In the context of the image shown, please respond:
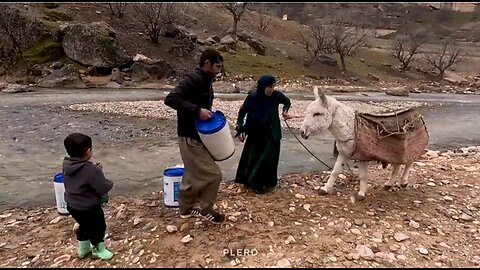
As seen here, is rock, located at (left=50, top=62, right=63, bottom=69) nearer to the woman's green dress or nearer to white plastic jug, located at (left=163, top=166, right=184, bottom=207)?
the woman's green dress

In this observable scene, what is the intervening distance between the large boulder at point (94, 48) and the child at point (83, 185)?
74.3 feet

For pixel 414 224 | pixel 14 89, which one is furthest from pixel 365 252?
pixel 14 89

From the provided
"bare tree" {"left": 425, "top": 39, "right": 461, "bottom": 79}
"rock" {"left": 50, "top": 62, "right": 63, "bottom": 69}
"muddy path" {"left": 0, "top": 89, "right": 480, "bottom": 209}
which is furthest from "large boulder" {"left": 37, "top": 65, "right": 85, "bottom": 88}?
"bare tree" {"left": 425, "top": 39, "right": 461, "bottom": 79}

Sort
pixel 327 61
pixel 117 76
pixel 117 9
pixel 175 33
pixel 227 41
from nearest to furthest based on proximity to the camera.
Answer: pixel 117 76, pixel 175 33, pixel 227 41, pixel 327 61, pixel 117 9

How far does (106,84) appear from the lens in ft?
81.1

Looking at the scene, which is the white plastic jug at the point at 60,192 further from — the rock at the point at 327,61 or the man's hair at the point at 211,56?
the rock at the point at 327,61

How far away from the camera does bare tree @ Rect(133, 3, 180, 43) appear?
102 ft

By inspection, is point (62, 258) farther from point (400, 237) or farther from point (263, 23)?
point (263, 23)

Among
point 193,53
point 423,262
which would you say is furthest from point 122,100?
point 423,262

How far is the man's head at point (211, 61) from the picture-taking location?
16.1 feet

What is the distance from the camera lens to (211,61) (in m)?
4.91

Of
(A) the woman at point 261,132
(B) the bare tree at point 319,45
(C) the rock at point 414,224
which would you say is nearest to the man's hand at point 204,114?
(A) the woman at point 261,132

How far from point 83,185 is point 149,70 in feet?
73.8

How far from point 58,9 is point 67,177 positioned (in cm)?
3494
